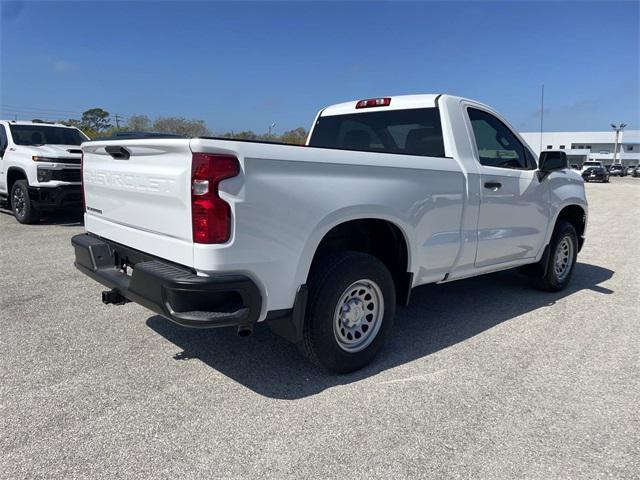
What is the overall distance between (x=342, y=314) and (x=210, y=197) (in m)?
1.31

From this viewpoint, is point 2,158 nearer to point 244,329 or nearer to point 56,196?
point 56,196

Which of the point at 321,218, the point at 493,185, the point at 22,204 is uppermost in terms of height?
the point at 493,185

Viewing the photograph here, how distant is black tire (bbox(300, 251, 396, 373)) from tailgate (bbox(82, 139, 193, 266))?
89 centimetres

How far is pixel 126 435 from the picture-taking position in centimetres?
272

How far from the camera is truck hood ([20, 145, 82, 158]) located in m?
9.29

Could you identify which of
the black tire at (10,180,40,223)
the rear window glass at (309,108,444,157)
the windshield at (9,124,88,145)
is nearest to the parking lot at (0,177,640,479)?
the rear window glass at (309,108,444,157)

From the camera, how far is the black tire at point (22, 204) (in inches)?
375

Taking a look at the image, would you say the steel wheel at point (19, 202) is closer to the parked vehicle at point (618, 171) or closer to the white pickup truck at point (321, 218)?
the white pickup truck at point (321, 218)

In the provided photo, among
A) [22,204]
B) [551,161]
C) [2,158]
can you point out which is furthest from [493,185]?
[2,158]

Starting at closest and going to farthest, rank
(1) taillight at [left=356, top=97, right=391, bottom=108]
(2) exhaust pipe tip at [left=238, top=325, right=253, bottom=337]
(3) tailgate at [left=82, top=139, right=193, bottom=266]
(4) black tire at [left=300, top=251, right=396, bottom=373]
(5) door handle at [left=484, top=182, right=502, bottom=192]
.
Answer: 1. (3) tailgate at [left=82, top=139, right=193, bottom=266]
2. (2) exhaust pipe tip at [left=238, top=325, right=253, bottom=337]
3. (4) black tire at [left=300, top=251, right=396, bottom=373]
4. (5) door handle at [left=484, top=182, right=502, bottom=192]
5. (1) taillight at [left=356, top=97, right=391, bottom=108]

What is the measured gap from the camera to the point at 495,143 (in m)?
4.78

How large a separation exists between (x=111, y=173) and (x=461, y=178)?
2654 millimetres

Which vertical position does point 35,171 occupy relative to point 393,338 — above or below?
above

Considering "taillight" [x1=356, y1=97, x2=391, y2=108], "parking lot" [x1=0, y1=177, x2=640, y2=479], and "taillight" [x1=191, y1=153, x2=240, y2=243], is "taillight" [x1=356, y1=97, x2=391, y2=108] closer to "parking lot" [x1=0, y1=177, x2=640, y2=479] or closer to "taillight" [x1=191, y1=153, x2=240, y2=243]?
"parking lot" [x1=0, y1=177, x2=640, y2=479]
